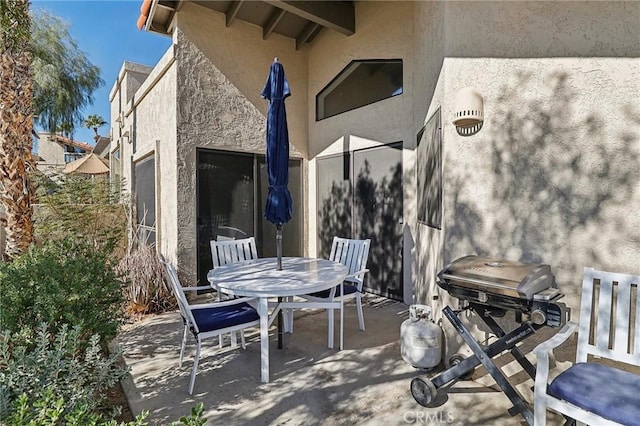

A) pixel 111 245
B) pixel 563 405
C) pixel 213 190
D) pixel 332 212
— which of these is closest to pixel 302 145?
pixel 332 212

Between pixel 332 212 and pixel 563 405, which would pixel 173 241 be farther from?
pixel 563 405

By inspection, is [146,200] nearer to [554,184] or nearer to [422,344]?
[422,344]

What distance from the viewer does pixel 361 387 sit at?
9.95ft

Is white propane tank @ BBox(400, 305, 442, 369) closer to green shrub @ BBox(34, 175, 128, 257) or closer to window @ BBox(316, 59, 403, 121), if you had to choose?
window @ BBox(316, 59, 403, 121)

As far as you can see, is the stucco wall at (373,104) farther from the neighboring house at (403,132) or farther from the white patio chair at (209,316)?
the white patio chair at (209,316)

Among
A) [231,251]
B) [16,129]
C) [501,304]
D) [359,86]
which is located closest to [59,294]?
[231,251]

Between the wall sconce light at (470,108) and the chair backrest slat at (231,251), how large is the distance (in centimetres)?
320

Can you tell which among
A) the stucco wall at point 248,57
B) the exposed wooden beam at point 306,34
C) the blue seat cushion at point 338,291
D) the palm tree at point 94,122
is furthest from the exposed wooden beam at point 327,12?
the palm tree at point 94,122

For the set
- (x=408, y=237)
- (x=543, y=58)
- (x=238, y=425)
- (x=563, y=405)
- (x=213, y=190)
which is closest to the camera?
(x=563, y=405)

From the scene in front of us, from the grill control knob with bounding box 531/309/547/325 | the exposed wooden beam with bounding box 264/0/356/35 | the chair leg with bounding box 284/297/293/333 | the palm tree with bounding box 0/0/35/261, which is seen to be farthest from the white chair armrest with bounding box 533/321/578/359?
the exposed wooden beam with bounding box 264/0/356/35

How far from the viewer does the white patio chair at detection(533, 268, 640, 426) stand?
183 centimetres

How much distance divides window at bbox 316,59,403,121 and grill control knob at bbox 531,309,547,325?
13.9 feet

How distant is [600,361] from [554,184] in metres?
1.39

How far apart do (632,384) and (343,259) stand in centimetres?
316
